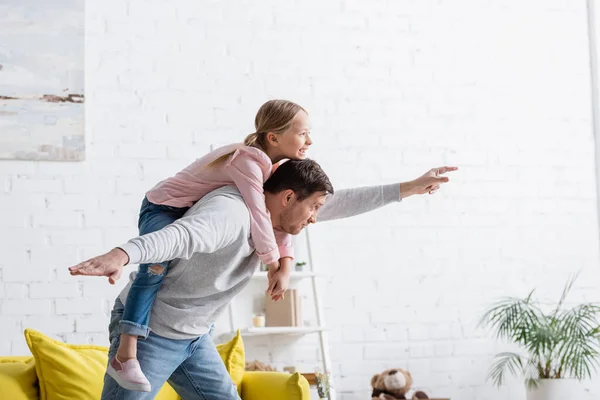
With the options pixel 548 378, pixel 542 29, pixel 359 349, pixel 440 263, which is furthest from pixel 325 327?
pixel 542 29

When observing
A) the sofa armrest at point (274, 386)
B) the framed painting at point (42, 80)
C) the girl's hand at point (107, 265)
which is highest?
the framed painting at point (42, 80)

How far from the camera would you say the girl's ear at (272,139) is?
245cm

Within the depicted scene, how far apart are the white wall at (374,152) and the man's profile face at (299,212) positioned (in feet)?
6.04

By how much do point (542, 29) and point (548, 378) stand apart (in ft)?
6.37

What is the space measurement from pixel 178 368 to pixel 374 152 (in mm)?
2217

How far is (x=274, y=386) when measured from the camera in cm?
310

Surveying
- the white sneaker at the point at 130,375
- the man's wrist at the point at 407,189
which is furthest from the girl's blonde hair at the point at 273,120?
the white sneaker at the point at 130,375

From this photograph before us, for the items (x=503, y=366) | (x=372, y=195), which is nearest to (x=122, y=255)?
(x=372, y=195)

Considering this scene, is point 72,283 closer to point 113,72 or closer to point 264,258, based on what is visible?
Result: point 113,72

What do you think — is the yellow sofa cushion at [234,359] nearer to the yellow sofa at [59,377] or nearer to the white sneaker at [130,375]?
the yellow sofa at [59,377]

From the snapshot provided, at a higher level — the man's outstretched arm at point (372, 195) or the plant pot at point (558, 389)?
the man's outstretched arm at point (372, 195)

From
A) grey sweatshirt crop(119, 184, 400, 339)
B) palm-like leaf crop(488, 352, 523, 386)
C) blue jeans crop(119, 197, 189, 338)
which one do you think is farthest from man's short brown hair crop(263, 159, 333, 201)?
palm-like leaf crop(488, 352, 523, 386)

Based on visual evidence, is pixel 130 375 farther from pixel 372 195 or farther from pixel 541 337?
pixel 541 337

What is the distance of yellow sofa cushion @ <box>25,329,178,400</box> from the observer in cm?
292
